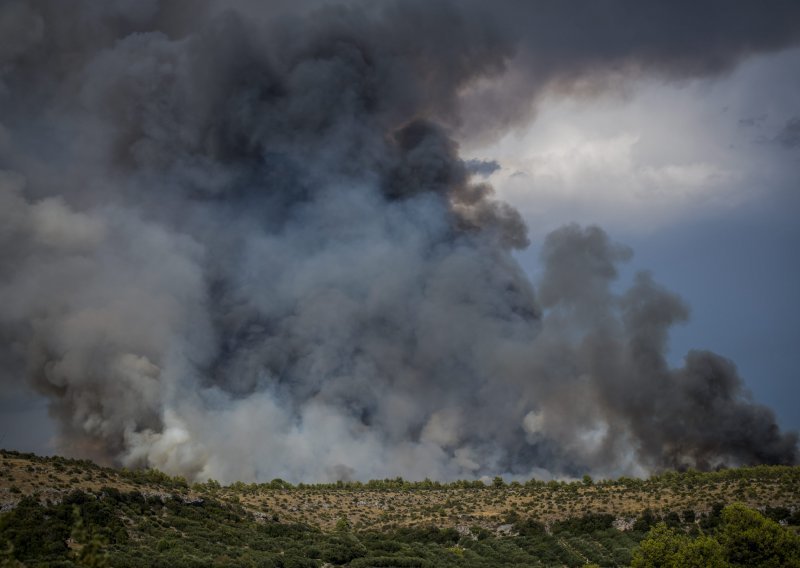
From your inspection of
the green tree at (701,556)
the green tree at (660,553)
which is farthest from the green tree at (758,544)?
the green tree at (660,553)

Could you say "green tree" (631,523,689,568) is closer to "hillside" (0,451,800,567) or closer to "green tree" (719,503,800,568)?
"green tree" (719,503,800,568)

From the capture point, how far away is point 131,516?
50.2m

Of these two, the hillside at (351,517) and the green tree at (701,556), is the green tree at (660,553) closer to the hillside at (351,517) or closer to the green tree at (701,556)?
the green tree at (701,556)

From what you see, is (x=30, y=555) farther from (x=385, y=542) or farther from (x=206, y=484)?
(x=206, y=484)

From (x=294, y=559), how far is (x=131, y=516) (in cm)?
1434

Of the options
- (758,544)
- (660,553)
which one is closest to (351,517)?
(660,553)

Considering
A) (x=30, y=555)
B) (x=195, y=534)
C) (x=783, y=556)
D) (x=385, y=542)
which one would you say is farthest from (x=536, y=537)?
(x=30, y=555)

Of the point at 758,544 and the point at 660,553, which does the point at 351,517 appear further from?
the point at 758,544

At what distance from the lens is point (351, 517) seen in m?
70.2

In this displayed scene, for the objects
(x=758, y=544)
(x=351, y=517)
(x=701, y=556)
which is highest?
(x=351, y=517)

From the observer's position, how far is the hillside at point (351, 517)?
43.9 meters

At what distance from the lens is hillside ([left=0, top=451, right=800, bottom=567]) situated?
144 ft

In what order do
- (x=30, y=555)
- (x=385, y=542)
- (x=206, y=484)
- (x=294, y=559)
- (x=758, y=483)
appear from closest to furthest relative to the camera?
(x=30, y=555)
(x=294, y=559)
(x=385, y=542)
(x=758, y=483)
(x=206, y=484)

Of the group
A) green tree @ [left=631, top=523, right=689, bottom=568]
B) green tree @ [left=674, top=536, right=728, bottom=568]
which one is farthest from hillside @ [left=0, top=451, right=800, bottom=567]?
green tree @ [left=674, top=536, right=728, bottom=568]
